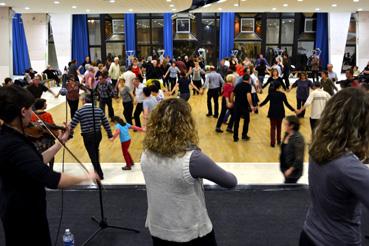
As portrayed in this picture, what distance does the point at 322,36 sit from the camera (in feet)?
73.9

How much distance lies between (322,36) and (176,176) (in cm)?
2240

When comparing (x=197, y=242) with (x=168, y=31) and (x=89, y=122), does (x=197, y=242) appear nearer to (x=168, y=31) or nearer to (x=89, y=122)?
(x=89, y=122)

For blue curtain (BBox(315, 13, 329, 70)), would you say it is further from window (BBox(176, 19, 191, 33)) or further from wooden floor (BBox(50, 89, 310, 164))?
wooden floor (BBox(50, 89, 310, 164))

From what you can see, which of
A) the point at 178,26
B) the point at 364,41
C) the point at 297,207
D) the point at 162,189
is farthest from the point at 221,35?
the point at 162,189

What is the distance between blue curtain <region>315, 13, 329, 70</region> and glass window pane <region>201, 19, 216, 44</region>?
5.59 m

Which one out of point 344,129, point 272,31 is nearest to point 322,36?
point 272,31

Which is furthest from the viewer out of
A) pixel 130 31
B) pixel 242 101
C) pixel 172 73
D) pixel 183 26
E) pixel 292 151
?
pixel 183 26

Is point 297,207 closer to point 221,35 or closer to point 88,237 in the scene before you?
point 88,237

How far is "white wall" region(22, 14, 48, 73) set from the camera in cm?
1934

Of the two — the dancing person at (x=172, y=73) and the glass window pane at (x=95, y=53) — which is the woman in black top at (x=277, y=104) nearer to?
the dancing person at (x=172, y=73)

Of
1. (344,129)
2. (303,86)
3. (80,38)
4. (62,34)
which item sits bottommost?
(303,86)

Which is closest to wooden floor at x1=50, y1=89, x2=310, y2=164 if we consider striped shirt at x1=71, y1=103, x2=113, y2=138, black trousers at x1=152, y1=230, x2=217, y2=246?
striped shirt at x1=71, y1=103, x2=113, y2=138

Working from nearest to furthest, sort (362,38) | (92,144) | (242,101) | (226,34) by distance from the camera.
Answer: (92,144)
(242,101)
(362,38)
(226,34)

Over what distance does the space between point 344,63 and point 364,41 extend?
364 centimetres
